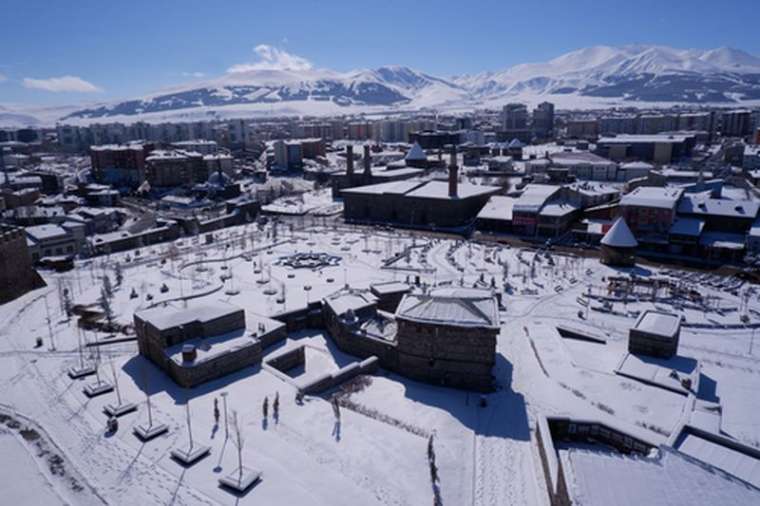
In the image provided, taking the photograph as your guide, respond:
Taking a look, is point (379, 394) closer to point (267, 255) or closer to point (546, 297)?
point (546, 297)

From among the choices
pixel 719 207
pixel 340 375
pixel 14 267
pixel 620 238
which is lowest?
pixel 340 375

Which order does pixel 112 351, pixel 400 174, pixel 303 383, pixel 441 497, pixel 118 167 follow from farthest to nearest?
pixel 118 167, pixel 400 174, pixel 112 351, pixel 303 383, pixel 441 497

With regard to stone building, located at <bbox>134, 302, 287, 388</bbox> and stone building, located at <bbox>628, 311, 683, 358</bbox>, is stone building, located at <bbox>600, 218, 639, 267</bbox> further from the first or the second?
stone building, located at <bbox>134, 302, 287, 388</bbox>

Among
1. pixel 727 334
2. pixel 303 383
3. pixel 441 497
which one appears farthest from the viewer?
pixel 727 334

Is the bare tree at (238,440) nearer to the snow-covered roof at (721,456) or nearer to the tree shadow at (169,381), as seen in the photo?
the tree shadow at (169,381)

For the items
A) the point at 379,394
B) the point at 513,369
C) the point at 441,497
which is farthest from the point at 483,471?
the point at 513,369

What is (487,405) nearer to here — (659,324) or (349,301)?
(349,301)

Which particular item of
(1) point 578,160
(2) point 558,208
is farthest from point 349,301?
(1) point 578,160

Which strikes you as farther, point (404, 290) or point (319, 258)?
point (319, 258)
